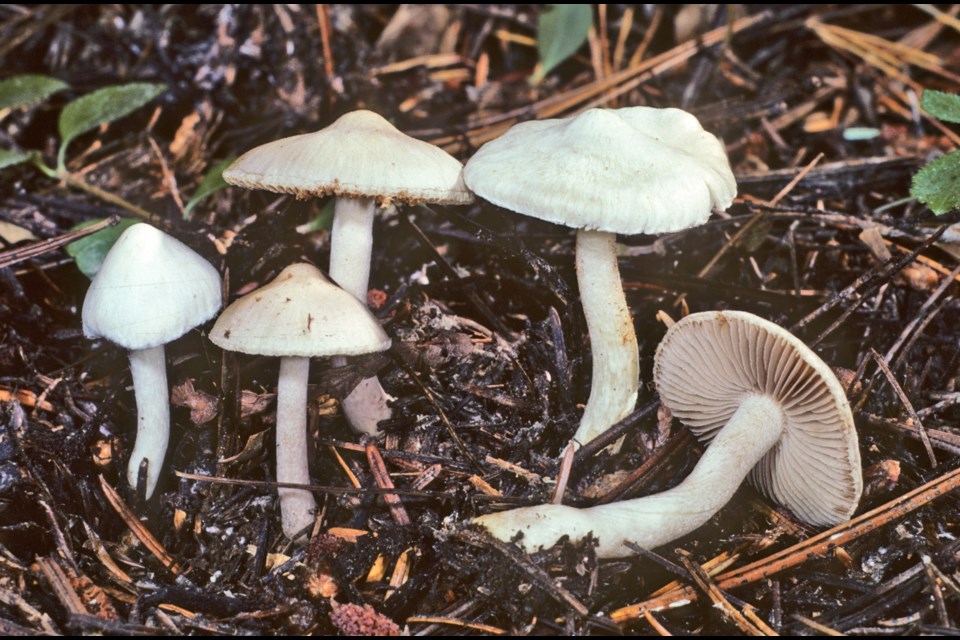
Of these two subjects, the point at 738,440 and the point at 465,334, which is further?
the point at 465,334

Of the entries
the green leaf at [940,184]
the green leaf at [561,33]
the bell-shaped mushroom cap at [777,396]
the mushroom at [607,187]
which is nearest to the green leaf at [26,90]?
the mushroom at [607,187]

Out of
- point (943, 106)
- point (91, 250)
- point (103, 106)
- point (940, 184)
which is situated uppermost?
point (943, 106)

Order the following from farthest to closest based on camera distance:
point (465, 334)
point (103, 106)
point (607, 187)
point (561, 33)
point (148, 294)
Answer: point (561, 33), point (103, 106), point (465, 334), point (148, 294), point (607, 187)

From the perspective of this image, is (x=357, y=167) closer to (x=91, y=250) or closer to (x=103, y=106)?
(x=91, y=250)

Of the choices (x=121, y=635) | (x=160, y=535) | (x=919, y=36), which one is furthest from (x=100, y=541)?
(x=919, y=36)

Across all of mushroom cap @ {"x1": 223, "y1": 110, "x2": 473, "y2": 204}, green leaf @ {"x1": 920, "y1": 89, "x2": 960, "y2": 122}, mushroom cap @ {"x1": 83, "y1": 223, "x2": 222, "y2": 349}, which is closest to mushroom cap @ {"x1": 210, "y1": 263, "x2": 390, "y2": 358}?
mushroom cap @ {"x1": 83, "y1": 223, "x2": 222, "y2": 349}

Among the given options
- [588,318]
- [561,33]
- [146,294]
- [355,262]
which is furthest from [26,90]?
[588,318]

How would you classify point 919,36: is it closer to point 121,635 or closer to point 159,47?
point 159,47
